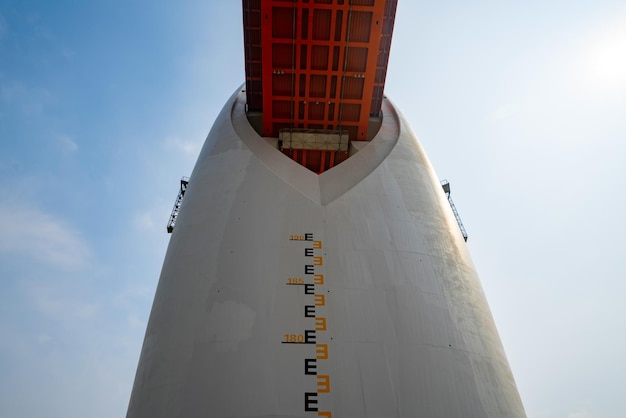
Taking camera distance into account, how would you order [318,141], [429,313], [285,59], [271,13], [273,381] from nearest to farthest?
[273,381] → [429,313] → [271,13] → [285,59] → [318,141]

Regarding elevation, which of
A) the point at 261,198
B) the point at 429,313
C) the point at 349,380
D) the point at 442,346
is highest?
the point at 261,198

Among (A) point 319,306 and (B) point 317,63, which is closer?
(A) point 319,306

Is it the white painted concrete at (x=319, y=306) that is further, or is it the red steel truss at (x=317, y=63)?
the red steel truss at (x=317, y=63)

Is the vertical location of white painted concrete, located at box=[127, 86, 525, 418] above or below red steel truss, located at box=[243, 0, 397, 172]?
below

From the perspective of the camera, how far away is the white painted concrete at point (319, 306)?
4863mm

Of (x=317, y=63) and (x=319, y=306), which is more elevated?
(x=317, y=63)

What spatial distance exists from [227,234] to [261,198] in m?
0.98

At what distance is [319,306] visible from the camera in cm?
564

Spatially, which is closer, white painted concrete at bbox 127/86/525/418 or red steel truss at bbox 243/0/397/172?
white painted concrete at bbox 127/86/525/418

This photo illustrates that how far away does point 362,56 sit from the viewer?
839 centimetres

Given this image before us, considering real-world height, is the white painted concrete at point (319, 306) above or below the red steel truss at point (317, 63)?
below

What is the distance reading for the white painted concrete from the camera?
4863 millimetres

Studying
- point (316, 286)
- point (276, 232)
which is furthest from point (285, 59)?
point (316, 286)

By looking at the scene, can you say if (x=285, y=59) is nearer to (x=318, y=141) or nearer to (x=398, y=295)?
(x=318, y=141)
